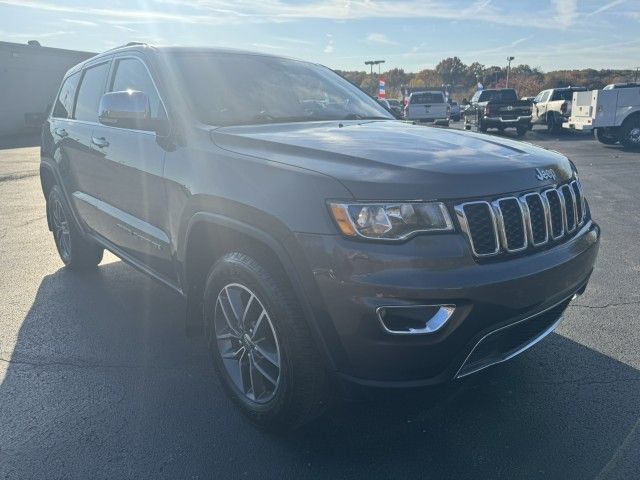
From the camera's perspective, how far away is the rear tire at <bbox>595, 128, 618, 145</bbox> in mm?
16234

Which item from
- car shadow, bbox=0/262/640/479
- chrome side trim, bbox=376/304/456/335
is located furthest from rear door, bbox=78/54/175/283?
chrome side trim, bbox=376/304/456/335

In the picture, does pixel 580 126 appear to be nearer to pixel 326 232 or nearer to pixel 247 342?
pixel 247 342

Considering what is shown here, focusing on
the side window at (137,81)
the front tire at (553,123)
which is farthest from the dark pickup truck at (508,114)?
the side window at (137,81)

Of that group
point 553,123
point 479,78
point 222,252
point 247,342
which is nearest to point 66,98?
point 222,252

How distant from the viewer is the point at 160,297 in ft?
15.1

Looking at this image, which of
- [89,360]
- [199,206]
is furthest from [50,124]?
[199,206]

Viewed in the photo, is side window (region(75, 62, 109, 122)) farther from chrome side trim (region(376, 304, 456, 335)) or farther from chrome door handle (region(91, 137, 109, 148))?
chrome side trim (region(376, 304, 456, 335))

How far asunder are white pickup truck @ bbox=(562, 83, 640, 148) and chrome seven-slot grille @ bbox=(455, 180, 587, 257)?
14944mm

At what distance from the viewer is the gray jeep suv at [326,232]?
2.09m

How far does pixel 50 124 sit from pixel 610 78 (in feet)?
224

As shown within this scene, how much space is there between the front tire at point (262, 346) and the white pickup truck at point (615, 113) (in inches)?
618

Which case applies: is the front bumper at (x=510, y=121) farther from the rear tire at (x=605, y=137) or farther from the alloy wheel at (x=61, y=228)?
the alloy wheel at (x=61, y=228)

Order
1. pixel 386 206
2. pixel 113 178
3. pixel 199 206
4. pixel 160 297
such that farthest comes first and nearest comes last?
pixel 160 297, pixel 113 178, pixel 199 206, pixel 386 206

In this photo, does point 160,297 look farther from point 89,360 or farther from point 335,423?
point 335,423
